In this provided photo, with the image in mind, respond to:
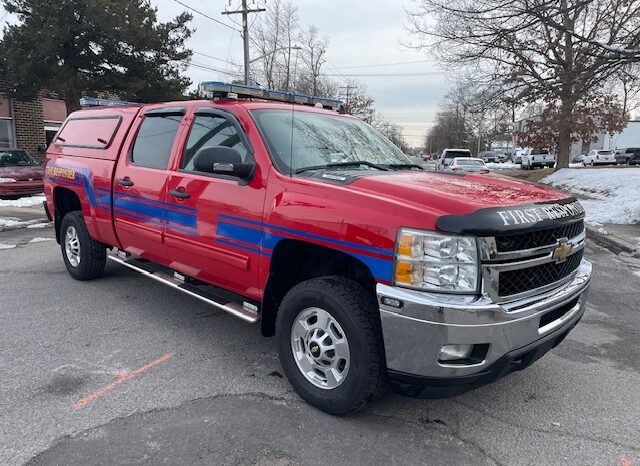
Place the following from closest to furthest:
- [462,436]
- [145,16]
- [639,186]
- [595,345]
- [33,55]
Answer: [462,436] → [595,345] → [639,186] → [33,55] → [145,16]

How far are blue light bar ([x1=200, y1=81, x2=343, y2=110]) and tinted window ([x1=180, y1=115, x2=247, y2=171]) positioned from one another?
0.75 feet

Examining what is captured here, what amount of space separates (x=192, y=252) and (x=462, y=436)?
235 cm

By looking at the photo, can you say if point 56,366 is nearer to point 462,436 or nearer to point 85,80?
point 462,436

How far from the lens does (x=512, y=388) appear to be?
350 cm

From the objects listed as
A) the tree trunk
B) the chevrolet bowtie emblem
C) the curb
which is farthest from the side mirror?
the tree trunk

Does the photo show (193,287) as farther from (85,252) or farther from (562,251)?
(562,251)

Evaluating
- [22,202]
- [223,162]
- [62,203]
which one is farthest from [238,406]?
[22,202]

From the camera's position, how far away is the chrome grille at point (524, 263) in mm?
2592

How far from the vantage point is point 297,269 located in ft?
11.5

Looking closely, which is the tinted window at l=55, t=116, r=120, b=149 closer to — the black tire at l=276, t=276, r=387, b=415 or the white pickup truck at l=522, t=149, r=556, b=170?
the black tire at l=276, t=276, r=387, b=415

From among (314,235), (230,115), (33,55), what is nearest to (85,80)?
(33,55)

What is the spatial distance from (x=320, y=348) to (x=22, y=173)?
1337cm

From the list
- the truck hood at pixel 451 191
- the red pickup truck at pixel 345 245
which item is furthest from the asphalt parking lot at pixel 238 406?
the truck hood at pixel 451 191

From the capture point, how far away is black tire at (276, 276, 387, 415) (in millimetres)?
2805
